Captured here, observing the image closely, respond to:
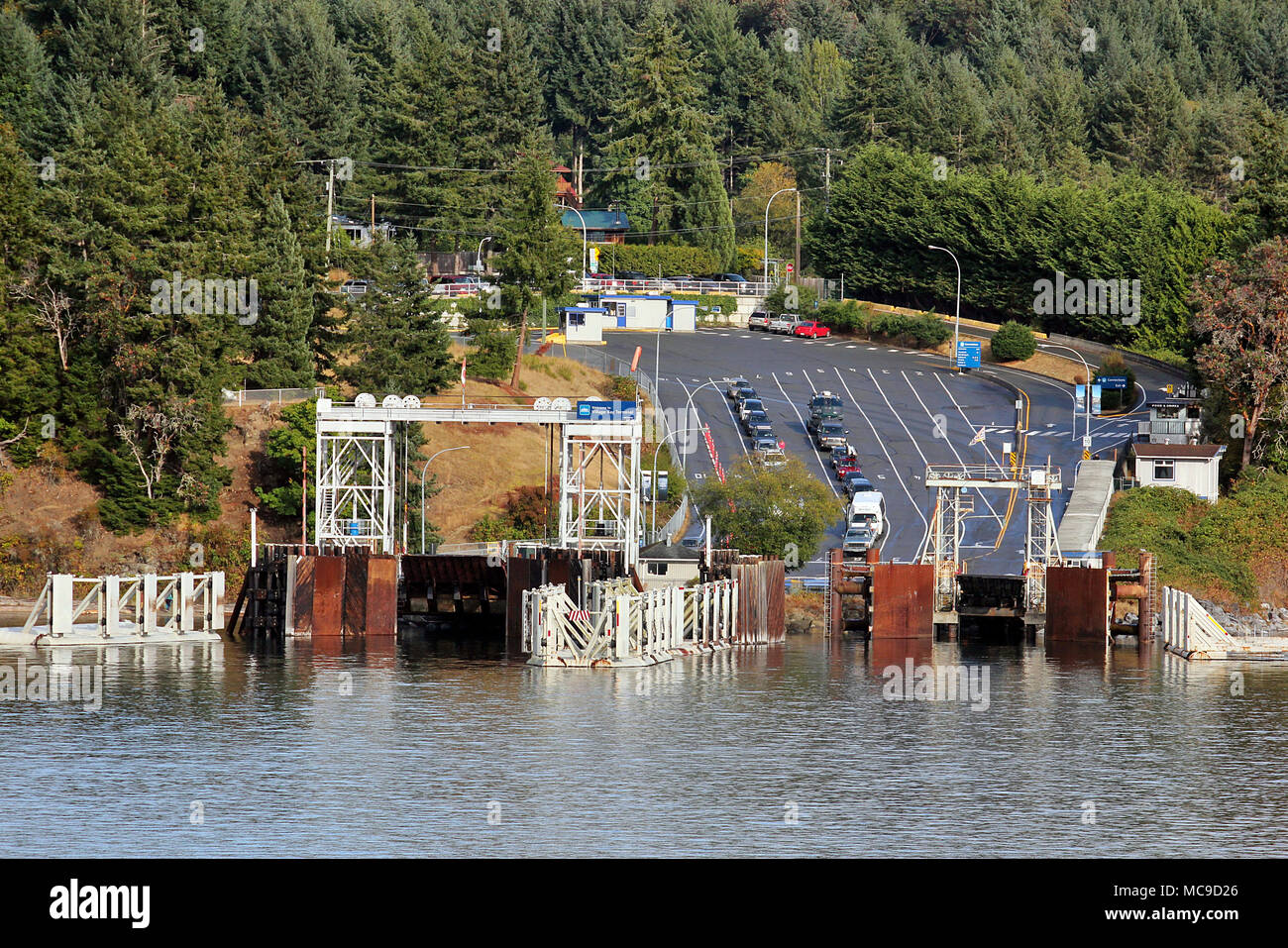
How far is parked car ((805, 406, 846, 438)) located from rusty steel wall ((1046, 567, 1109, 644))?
120 feet

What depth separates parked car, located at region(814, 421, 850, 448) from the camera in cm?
12319

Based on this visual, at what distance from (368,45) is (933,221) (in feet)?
222

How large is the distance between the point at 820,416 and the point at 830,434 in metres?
2.79

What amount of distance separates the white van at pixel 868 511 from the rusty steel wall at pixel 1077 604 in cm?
1472

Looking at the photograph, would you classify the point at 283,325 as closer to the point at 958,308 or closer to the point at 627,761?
the point at 958,308

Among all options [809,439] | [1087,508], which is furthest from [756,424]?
[1087,508]

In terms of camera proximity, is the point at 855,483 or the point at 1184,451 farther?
the point at 855,483

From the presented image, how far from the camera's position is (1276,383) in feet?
356

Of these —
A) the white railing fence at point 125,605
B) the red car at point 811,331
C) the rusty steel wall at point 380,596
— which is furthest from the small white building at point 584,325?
the rusty steel wall at point 380,596

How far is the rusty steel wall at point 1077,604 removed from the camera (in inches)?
3595

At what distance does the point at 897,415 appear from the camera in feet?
439
